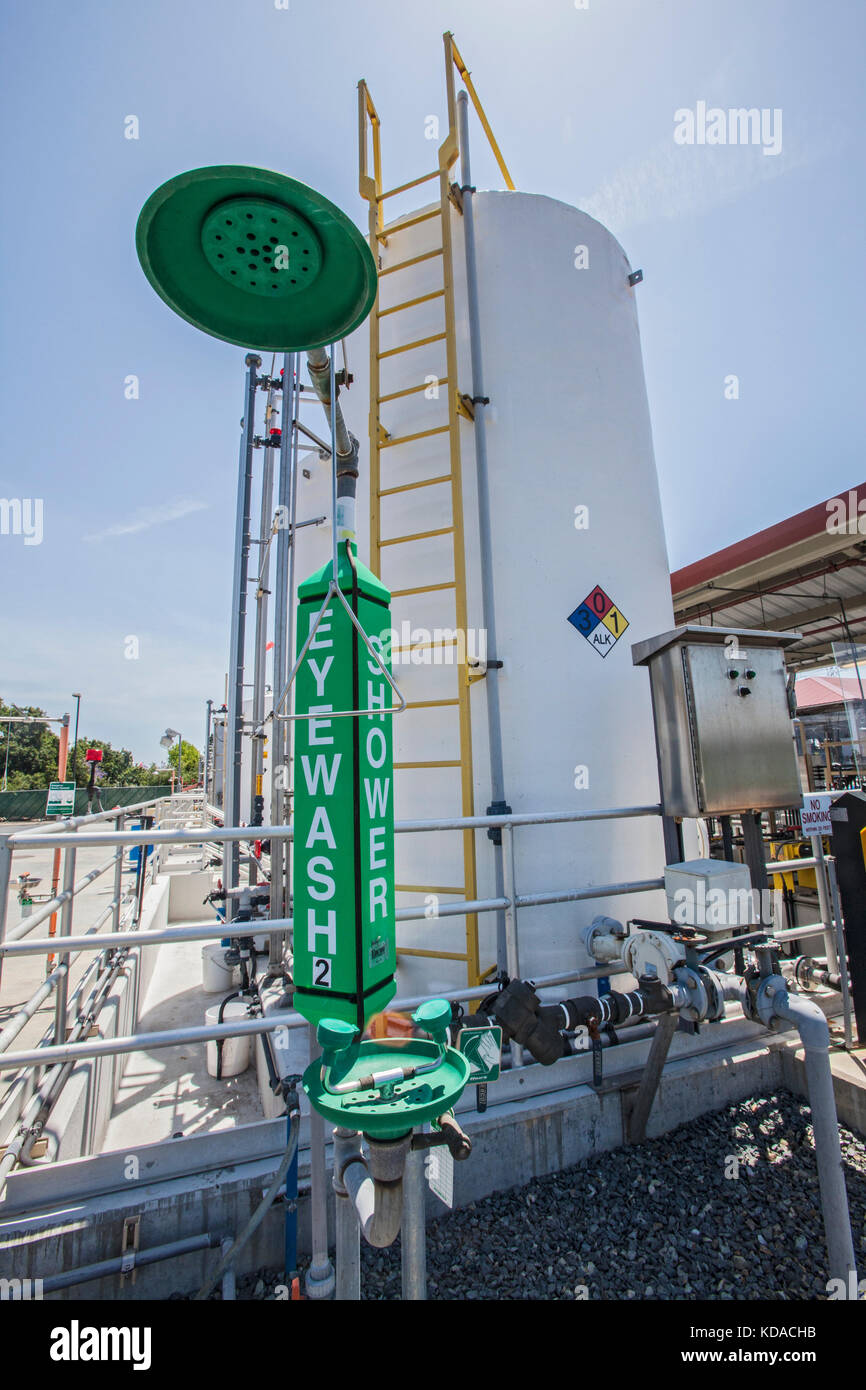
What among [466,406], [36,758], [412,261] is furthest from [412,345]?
[36,758]

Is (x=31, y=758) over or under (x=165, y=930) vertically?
over

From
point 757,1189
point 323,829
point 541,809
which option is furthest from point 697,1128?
point 323,829

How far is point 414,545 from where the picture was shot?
3670 mm

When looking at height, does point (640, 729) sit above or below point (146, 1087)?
above

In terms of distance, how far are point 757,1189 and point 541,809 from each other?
174 cm

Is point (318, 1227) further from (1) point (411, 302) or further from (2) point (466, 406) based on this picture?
(1) point (411, 302)

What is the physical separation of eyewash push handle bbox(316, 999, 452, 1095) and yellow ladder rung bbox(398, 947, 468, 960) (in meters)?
2.01

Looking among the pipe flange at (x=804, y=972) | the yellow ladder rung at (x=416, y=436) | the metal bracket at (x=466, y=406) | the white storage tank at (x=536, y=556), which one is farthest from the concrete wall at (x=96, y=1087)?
the pipe flange at (x=804, y=972)

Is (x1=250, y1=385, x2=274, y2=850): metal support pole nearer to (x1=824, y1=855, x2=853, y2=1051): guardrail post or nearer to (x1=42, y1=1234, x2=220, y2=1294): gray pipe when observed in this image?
(x1=42, y1=1234, x2=220, y2=1294): gray pipe

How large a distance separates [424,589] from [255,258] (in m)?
2.09

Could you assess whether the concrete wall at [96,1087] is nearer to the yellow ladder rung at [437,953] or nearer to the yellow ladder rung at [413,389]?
the yellow ladder rung at [437,953]

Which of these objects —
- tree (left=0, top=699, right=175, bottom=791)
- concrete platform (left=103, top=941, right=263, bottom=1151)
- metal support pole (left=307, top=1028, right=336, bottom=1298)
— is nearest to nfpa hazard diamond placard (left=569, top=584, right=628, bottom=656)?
metal support pole (left=307, top=1028, right=336, bottom=1298)

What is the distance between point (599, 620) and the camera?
3.60 m
